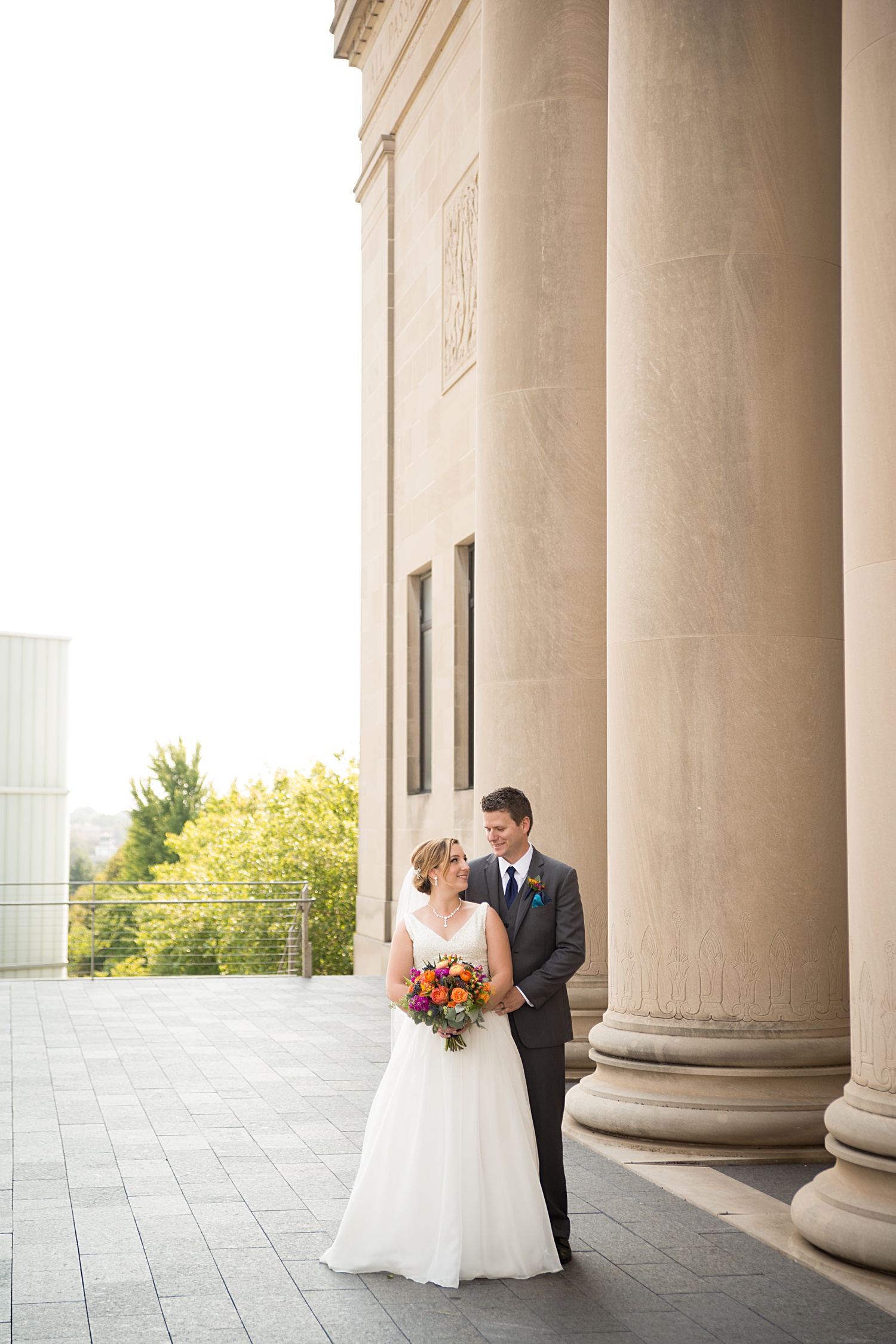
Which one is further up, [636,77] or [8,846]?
[636,77]

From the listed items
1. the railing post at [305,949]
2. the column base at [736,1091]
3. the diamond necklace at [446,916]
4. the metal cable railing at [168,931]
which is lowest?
the metal cable railing at [168,931]

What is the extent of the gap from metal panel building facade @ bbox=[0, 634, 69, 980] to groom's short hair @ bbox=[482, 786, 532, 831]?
114 ft

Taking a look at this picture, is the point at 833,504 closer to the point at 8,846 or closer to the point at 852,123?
the point at 852,123

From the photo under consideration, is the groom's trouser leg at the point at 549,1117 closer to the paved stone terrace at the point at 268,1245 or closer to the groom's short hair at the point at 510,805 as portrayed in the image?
the paved stone terrace at the point at 268,1245

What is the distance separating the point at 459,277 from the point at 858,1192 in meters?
18.9

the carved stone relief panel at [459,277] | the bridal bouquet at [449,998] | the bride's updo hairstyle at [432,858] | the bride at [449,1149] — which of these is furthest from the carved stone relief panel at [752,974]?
the carved stone relief panel at [459,277]

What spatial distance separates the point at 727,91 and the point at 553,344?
152 inches

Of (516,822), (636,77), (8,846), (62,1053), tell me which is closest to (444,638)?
(62,1053)

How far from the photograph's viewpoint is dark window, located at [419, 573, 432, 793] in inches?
1047

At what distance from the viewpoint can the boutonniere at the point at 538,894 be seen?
8.20 metres

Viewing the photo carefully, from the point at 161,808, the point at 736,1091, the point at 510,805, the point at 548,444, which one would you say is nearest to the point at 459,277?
the point at 548,444

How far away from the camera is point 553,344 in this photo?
46.9 ft

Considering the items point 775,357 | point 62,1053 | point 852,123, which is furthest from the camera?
point 62,1053

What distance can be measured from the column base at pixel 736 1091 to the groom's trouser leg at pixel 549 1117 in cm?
235
